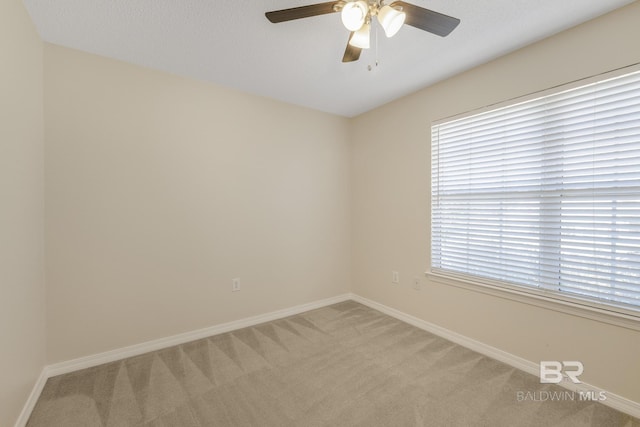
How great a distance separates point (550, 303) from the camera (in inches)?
75.4

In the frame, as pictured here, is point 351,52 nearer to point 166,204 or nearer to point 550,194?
point 550,194

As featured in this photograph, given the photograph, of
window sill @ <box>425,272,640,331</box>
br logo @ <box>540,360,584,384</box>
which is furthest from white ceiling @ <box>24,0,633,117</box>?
br logo @ <box>540,360,584,384</box>

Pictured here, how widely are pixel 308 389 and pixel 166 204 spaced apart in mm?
1960

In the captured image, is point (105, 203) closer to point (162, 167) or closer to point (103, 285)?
point (162, 167)

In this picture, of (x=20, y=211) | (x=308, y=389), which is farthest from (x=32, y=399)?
(x=308, y=389)

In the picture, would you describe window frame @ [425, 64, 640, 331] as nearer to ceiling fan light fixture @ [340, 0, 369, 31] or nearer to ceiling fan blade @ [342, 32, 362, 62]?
ceiling fan blade @ [342, 32, 362, 62]

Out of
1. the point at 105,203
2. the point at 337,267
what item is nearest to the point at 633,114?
Result: the point at 337,267

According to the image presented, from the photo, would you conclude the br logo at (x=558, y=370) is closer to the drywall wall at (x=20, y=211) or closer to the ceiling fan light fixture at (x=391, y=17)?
the ceiling fan light fixture at (x=391, y=17)

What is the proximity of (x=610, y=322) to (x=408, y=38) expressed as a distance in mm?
2333

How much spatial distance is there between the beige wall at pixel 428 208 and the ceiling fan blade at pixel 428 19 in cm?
104

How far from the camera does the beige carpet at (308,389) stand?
1.58 m

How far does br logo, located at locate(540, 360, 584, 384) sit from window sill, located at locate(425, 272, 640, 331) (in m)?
0.36

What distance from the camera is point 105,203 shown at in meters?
2.14

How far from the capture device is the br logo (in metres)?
1.81
